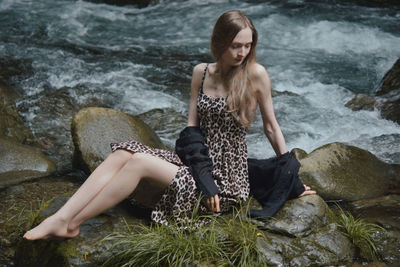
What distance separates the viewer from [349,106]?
684cm

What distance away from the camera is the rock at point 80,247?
3.19 meters

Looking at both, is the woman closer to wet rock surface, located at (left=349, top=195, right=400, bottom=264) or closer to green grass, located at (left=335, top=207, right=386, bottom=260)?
green grass, located at (left=335, top=207, right=386, bottom=260)

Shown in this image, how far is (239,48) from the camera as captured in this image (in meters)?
3.48

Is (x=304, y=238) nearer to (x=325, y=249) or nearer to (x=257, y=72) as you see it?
(x=325, y=249)

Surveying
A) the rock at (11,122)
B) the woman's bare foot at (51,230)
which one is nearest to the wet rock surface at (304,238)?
the woman's bare foot at (51,230)

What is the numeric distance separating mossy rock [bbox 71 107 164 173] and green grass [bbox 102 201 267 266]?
149cm

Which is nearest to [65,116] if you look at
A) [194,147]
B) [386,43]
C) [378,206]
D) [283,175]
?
[194,147]

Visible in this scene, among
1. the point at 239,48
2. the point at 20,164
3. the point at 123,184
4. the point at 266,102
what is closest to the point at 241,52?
the point at 239,48

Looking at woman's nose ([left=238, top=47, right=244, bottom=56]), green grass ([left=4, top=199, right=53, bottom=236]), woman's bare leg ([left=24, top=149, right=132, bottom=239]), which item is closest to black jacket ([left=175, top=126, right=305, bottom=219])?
woman's bare leg ([left=24, top=149, right=132, bottom=239])

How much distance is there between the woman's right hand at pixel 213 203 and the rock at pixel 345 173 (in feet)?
4.36

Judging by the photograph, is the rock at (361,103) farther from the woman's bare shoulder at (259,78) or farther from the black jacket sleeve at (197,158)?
the black jacket sleeve at (197,158)

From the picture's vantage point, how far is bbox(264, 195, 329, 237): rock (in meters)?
3.41

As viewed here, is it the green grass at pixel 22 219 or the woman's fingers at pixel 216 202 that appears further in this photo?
the green grass at pixel 22 219

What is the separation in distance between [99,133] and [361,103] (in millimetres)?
3996
